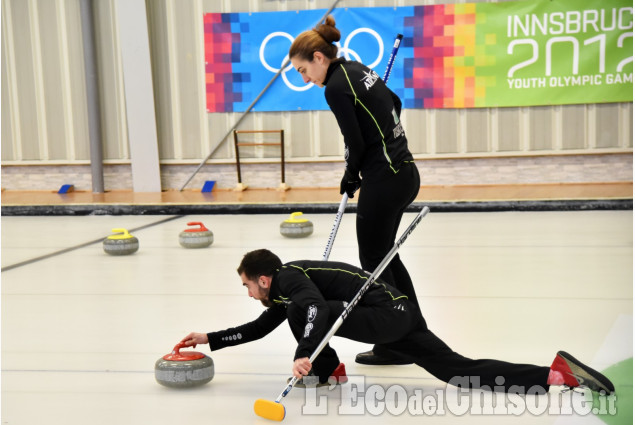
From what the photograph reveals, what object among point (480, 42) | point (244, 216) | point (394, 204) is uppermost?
point (480, 42)

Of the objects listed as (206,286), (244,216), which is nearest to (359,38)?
(244,216)

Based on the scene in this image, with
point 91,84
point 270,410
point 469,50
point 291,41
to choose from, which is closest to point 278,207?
point 291,41

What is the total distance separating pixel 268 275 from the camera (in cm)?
272

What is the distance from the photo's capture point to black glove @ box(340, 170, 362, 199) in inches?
126

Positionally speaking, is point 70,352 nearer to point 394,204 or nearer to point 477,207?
point 394,204

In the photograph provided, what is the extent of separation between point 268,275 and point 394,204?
0.64m

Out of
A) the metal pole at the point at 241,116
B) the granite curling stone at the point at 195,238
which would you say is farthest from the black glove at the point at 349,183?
the metal pole at the point at 241,116

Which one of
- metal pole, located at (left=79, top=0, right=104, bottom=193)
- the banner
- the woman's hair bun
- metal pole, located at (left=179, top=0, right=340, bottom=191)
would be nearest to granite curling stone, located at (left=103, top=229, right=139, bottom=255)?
the woman's hair bun

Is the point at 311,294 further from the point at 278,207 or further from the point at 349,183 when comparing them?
the point at 278,207

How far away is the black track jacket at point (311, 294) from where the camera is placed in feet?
8.42

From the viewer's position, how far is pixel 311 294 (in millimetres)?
2623

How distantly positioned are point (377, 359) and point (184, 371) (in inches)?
30.2

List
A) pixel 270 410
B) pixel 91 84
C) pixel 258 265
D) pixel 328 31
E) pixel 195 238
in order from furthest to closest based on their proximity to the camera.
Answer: pixel 91 84, pixel 195 238, pixel 328 31, pixel 258 265, pixel 270 410

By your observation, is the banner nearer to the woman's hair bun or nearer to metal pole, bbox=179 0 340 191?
metal pole, bbox=179 0 340 191
